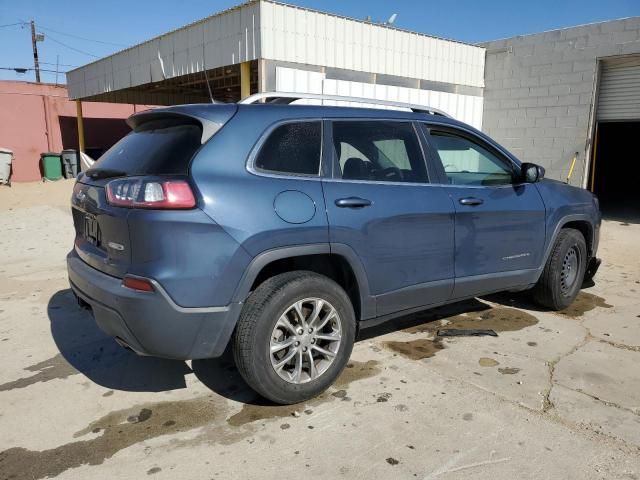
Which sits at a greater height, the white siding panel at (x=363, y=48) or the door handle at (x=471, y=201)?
the white siding panel at (x=363, y=48)

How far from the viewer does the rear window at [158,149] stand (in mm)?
2750

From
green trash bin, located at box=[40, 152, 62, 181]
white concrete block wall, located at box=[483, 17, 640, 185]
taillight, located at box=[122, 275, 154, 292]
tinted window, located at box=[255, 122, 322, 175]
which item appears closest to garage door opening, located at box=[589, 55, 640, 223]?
white concrete block wall, located at box=[483, 17, 640, 185]

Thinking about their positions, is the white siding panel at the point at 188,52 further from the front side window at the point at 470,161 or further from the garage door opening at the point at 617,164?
the garage door opening at the point at 617,164

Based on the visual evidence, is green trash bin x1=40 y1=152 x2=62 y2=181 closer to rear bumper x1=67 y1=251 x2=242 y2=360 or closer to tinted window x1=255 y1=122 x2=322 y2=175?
rear bumper x1=67 y1=251 x2=242 y2=360

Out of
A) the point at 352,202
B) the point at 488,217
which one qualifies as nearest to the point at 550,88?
the point at 488,217

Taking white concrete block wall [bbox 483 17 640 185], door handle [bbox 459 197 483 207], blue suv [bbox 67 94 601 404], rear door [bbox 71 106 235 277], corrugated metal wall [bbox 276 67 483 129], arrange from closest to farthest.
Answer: blue suv [bbox 67 94 601 404] < rear door [bbox 71 106 235 277] < door handle [bbox 459 197 483 207] < corrugated metal wall [bbox 276 67 483 129] < white concrete block wall [bbox 483 17 640 185]

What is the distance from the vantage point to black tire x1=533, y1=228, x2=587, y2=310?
4.58 m

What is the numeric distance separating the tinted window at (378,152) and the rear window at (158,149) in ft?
3.04

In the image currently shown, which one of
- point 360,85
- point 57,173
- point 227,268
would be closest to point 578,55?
point 360,85

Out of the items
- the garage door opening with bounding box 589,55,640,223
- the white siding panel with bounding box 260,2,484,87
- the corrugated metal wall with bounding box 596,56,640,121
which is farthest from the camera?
the garage door opening with bounding box 589,55,640,223

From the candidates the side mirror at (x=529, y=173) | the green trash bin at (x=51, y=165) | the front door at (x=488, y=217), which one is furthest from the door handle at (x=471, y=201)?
the green trash bin at (x=51, y=165)

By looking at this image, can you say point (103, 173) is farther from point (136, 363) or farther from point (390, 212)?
point (390, 212)

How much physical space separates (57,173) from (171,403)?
63.3 ft

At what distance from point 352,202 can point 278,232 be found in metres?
0.57
